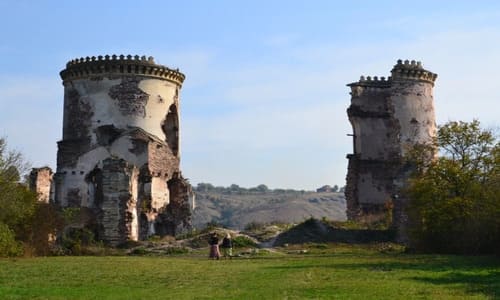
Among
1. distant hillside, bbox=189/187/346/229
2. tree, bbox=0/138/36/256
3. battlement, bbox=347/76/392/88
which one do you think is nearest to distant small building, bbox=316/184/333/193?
distant hillside, bbox=189/187/346/229

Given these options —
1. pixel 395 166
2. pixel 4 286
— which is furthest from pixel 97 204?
pixel 4 286

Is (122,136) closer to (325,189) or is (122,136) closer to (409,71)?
(409,71)

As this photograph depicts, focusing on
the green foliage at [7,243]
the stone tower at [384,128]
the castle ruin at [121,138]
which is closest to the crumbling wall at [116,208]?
the castle ruin at [121,138]

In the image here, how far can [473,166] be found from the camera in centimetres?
2853

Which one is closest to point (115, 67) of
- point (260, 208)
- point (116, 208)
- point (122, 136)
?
point (122, 136)

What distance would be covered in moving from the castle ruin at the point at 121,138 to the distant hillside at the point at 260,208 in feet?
188

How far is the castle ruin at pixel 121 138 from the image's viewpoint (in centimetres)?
4094

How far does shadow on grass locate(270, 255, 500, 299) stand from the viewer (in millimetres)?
15430

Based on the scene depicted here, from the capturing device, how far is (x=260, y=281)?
53.9ft

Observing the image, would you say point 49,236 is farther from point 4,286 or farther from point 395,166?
point 395,166

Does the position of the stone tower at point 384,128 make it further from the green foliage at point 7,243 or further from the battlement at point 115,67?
the green foliage at point 7,243

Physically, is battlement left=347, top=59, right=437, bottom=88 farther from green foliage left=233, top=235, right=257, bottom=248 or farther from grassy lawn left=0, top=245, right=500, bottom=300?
grassy lawn left=0, top=245, right=500, bottom=300

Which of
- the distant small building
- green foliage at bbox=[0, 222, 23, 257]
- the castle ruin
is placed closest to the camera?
green foliage at bbox=[0, 222, 23, 257]

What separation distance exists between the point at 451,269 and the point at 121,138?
24960mm
